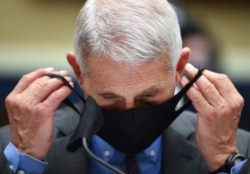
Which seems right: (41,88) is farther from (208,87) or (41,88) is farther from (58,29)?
(58,29)

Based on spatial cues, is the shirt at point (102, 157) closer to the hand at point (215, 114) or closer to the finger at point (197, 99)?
the hand at point (215, 114)

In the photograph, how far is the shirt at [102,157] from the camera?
3166 millimetres

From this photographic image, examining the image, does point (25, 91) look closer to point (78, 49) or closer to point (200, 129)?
point (78, 49)

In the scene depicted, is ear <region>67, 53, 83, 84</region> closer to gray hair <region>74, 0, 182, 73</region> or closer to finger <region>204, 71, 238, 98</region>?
gray hair <region>74, 0, 182, 73</region>

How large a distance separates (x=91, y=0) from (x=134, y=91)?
343 millimetres

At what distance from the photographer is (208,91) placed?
317cm

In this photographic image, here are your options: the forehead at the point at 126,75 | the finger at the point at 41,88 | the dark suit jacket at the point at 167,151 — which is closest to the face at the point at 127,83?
the forehead at the point at 126,75

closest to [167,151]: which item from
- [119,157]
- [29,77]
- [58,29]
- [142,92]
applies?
[119,157]

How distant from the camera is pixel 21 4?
7.63 metres

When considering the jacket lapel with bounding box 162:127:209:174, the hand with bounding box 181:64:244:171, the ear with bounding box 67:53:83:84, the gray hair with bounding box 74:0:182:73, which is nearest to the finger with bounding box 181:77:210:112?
the hand with bounding box 181:64:244:171

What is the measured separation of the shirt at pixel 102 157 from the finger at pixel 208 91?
213mm

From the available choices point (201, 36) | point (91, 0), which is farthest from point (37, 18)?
point (91, 0)

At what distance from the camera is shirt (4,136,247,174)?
3166mm

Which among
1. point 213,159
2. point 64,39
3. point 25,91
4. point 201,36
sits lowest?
point 64,39
